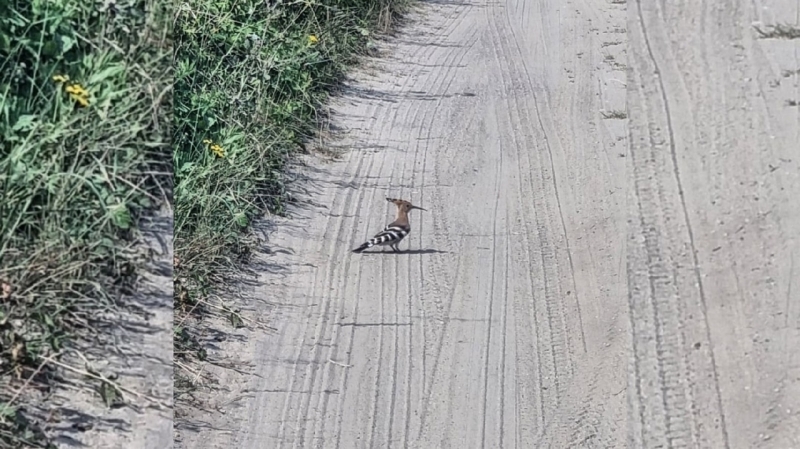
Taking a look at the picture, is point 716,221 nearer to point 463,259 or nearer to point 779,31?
point 779,31

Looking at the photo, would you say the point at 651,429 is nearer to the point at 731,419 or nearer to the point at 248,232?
the point at 731,419

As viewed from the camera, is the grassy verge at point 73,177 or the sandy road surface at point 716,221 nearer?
the sandy road surface at point 716,221

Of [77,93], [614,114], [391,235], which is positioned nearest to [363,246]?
[391,235]

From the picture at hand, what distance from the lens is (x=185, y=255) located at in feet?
4.33

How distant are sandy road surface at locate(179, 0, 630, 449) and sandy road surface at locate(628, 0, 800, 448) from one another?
11 cm

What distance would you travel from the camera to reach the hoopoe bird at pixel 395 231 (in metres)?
1.19

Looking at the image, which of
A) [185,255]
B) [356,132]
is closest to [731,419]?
[356,132]

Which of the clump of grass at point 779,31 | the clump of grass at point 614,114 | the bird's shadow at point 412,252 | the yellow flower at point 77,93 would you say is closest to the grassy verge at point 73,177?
the yellow flower at point 77,93

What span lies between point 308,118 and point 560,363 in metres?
0.48

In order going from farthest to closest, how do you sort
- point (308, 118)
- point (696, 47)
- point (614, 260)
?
point (308, 118)
point (614, 260)
point (696, 47)

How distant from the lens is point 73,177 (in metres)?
1.32

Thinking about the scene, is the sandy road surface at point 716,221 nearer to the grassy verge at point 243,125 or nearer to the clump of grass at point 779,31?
the clump of grass at point 779,31

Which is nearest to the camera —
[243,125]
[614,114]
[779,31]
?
[779,31]

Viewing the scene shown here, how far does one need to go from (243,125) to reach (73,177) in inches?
10.5
